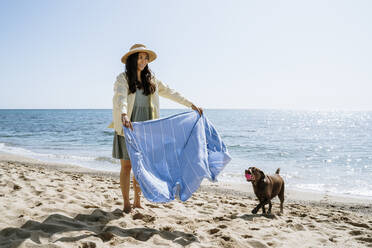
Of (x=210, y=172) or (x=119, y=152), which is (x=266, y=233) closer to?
(x=210, y=172)

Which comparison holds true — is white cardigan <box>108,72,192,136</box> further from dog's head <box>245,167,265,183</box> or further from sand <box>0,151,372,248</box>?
dog's head <box>245,167,265,183</box>

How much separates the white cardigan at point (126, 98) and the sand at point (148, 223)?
111 cm

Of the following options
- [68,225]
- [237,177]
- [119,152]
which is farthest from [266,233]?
[237,177]

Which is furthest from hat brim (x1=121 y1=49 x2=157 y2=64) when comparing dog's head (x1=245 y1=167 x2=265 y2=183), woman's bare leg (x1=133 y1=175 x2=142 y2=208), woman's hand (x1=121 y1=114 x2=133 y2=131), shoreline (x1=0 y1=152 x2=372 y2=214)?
shoreline (x1=0 y1=152 x2=372 y2=214)

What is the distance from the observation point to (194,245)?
2.75m

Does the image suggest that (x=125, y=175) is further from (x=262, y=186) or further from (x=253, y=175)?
(x=262, y=186)

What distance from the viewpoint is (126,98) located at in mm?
3236

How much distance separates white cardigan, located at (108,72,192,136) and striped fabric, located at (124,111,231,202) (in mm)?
218

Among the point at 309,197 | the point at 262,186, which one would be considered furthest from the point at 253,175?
the point at 309,197

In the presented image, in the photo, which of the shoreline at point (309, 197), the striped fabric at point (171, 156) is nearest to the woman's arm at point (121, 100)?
the striped fabric at point (171, 156)

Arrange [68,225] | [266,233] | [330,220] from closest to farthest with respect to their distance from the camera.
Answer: [68,225]
[266,233]
[330,220]

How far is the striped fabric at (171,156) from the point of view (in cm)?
302

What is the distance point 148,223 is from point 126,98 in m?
1.50

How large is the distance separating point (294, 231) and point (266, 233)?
43cm
